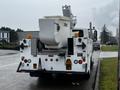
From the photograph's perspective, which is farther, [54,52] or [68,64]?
[54,52]

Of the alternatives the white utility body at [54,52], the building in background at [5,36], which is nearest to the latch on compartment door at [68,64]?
the white utility body at [54,52]

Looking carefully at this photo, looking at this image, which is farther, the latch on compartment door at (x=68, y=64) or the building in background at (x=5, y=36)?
the building in background at (x=5, y=36)

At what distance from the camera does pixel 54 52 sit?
1298 centimetres

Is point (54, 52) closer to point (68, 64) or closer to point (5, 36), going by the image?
point (68, 64)

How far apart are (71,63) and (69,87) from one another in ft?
3.10

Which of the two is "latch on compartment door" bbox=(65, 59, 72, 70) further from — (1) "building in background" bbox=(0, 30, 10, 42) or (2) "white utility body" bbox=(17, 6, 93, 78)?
(1) "building in background" bbox=(0, 30, 10, 42)

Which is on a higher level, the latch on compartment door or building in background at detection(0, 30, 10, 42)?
building in background at detection(0, 30, 10, 42)

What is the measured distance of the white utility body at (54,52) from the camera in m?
12.6

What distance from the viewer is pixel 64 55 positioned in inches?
501

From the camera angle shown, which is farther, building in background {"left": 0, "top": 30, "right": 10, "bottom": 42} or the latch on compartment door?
building in background {"left": 0, "top": 30, "right": 10, "bottom": 42}

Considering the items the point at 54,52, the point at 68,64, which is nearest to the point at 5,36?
the point at 54,52

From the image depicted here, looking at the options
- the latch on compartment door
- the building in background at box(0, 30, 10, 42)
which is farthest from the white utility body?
the building in background at box(0, 30, 10, 42)

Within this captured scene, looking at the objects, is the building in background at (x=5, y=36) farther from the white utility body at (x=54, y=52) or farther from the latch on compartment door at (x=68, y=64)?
the latch on compartment door at (x=68, y=64)

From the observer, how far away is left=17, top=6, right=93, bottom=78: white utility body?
12.6m
